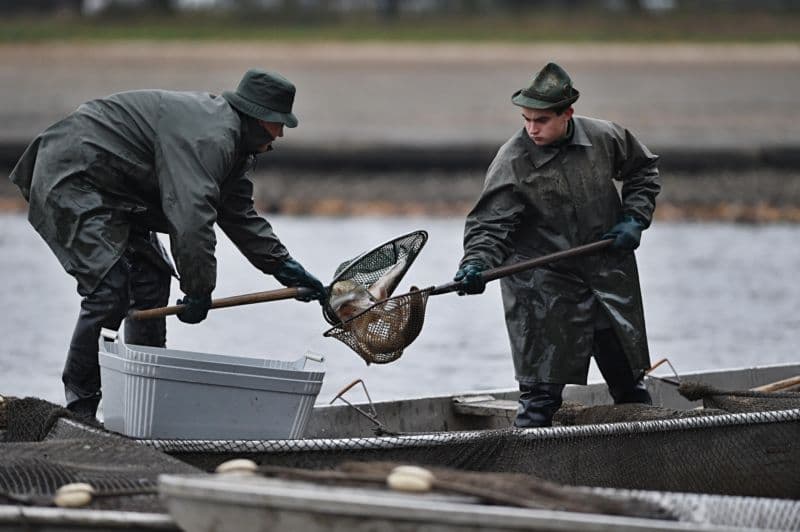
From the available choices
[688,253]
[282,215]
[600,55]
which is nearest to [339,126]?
[282,215]

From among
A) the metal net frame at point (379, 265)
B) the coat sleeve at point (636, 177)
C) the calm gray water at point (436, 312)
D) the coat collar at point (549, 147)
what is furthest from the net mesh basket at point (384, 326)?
the calm gray water at point (436, 312)

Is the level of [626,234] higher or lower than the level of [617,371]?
higher

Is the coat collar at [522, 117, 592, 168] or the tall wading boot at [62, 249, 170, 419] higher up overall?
the coat collar at [522, 117, 592, 168]

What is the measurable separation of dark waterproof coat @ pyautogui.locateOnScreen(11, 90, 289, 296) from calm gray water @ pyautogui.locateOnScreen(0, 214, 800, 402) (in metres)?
3.63

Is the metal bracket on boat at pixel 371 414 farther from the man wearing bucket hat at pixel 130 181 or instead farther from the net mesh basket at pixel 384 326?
the man wearing bucket hat at pixel 130 181

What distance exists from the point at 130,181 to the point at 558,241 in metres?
1.99

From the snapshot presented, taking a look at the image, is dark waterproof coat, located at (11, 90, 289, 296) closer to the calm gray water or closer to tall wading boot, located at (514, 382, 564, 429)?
tall wading boot, located at (514, 382, 564, 429)

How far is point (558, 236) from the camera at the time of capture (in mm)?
8320

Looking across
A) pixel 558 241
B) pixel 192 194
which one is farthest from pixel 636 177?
pixel 192 194

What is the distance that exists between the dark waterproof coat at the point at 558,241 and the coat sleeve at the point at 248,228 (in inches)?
37.9

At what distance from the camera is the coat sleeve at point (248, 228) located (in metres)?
8.52

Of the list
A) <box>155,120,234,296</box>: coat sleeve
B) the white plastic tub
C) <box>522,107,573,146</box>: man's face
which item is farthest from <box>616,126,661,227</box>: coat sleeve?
<box>155,120,234,296</box>: coat sleeve

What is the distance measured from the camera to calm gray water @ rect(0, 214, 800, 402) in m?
13.0

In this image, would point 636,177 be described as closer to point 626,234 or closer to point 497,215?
point 626,234
